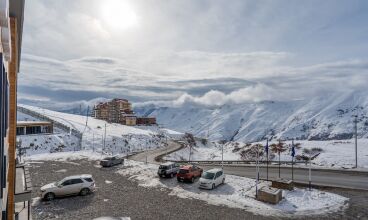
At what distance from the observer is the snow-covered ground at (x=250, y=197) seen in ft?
86.1

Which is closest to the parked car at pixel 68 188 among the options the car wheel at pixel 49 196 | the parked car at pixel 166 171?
the car wheel at pixel 49 196

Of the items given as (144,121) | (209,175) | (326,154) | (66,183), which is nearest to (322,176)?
(209,175)

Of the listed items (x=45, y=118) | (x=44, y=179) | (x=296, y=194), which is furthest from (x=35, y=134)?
(x=296, y=194)

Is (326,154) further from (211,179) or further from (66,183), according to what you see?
(66,183)

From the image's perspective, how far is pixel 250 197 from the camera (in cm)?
2959

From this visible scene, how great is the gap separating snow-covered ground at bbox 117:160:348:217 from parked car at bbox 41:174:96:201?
6.74 metres

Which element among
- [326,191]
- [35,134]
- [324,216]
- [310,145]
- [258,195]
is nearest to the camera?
[324,216]

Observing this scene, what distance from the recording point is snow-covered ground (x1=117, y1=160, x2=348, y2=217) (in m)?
26.2

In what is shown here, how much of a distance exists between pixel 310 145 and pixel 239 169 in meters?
38.2

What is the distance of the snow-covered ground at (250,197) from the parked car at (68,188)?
22.1ft

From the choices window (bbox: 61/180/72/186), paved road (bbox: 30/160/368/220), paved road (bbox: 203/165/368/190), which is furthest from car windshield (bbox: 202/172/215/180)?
window (bbox: 61/180/72/186)

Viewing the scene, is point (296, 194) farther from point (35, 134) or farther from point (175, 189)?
point (35, 134)

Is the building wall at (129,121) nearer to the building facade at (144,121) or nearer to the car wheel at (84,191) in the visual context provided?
the building facade at (144,121)

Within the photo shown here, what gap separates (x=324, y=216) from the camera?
24.7 metres
